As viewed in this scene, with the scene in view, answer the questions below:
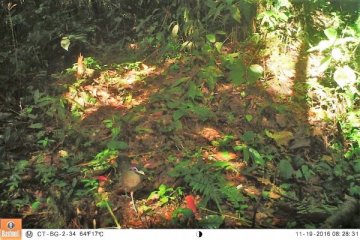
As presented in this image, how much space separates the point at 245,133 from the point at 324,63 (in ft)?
2.54

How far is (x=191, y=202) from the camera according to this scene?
225 cm

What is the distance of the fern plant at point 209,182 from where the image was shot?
7.34 ft

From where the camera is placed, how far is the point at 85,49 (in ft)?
11.0

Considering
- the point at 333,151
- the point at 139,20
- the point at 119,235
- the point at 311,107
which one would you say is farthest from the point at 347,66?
the point at 119,235

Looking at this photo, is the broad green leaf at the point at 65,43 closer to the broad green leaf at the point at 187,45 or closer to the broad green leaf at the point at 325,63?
the broad green leaf at the point at 187,45

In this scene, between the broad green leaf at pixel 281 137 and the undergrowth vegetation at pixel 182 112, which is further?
the broad green leaf at pixel 281 137

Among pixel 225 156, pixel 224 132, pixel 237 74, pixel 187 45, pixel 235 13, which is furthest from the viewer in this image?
pixel 187 45

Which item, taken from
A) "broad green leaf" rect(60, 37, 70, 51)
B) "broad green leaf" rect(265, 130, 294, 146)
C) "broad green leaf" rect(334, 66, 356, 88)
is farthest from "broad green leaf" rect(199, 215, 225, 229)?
"broad green leaf" rect(60, 37, 70, 51)

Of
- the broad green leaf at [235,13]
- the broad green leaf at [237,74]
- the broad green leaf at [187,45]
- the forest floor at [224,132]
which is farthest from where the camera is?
the broad green leaf at [187,45]

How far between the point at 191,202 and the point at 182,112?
28.7 inches

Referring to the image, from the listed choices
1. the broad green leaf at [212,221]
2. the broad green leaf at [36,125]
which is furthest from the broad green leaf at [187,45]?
the broad green leaf at [212,221]

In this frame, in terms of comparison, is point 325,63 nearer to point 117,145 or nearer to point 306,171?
point 306,171

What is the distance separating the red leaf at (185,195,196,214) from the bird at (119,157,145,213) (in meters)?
0.30

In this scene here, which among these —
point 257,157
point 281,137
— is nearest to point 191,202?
point 257,157
